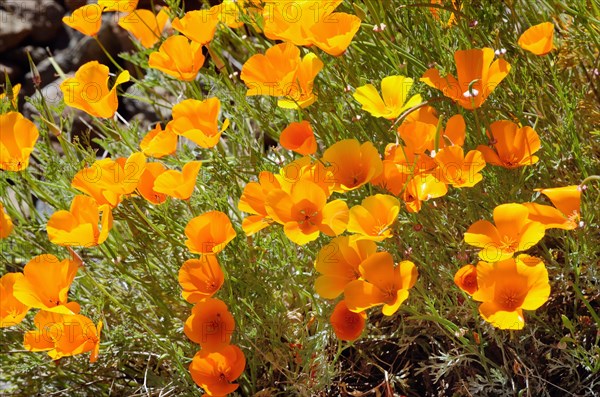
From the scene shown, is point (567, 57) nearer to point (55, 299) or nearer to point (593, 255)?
point (593, 255)

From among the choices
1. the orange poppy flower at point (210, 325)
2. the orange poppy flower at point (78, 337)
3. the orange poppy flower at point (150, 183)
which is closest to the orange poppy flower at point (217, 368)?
the orange poppy flower at point (210, 325)

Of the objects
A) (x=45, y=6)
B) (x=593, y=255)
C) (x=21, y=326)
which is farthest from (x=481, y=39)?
(x=45, y=6)

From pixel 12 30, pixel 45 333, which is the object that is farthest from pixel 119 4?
pixel 12 30

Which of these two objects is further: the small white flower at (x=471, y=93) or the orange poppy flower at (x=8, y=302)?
the orange poppy flower at (x=8, y=302)

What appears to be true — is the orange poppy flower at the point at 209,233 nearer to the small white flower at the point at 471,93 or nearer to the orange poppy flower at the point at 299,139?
the orange poppy flower at the point at 299,139

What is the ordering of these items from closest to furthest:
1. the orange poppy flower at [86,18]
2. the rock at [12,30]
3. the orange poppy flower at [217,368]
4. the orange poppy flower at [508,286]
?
the orange poppy flower at [508,286]
the orange poppy flower at [217,368]
the orange poppy flower at [86,18]
the rock at [12,30]

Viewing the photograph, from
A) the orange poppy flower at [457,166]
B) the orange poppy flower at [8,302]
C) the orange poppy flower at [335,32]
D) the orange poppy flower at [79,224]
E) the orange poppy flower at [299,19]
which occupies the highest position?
the orange poppy flower at [299,19]

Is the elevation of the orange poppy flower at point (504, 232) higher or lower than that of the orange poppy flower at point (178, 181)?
lower
